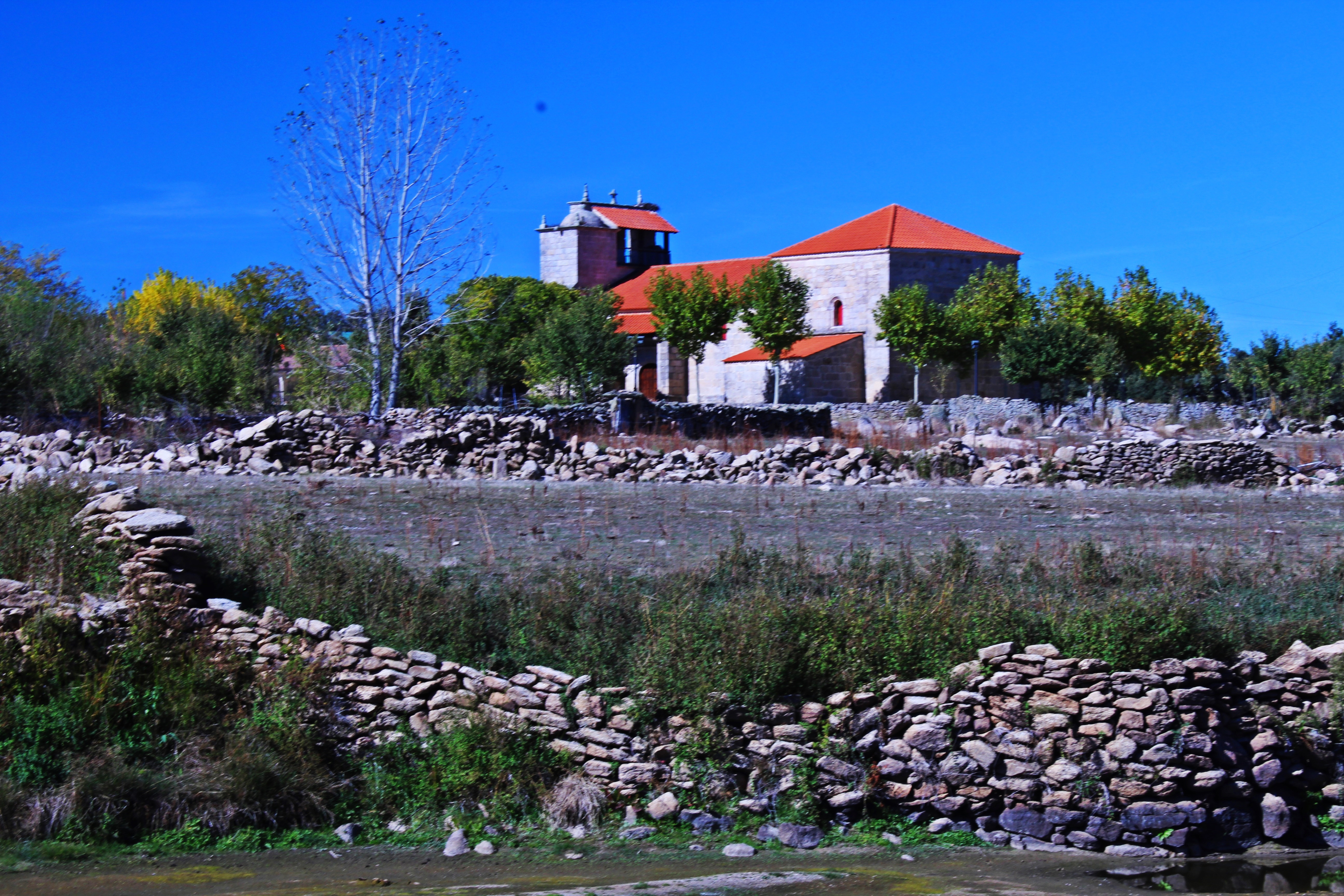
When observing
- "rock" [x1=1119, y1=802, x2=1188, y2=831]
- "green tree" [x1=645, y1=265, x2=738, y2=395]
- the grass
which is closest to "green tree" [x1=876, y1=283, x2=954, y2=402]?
"green tree" [x1=645, y1=265, x2=738, y2=395]

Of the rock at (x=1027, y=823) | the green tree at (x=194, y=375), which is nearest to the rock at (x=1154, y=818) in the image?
the rock at (x=1027, y=823)

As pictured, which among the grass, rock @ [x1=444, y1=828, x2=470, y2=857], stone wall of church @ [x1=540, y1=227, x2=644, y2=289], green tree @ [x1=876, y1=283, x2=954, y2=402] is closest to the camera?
rock @ [x1=444, y1=828, x2=470, y2=857]

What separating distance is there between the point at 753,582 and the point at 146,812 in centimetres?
522

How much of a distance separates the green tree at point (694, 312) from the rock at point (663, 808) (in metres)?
40.8

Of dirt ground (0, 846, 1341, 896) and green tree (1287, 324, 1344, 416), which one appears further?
green tree (1287, 324, 1344, 416)

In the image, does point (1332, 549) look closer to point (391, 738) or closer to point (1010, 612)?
point (1010, 612)

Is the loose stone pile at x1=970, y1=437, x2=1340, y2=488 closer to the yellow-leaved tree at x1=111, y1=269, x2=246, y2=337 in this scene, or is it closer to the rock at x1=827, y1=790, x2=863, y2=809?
the rock at x1=827, y1=790, x2=863, y2=809

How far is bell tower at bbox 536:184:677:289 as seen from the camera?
65125 millimetres

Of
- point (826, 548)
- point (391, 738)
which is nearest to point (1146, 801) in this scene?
point (826, 548)

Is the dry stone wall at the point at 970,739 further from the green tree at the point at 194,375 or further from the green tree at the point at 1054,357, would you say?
the green tree at the point at 1054,357

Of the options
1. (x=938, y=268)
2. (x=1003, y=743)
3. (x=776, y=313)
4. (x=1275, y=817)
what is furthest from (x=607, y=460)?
(x=938, y=268)

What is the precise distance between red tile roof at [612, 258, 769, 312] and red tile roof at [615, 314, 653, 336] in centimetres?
66

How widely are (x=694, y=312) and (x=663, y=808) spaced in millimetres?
40943

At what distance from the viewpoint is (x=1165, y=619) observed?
29.4ft
